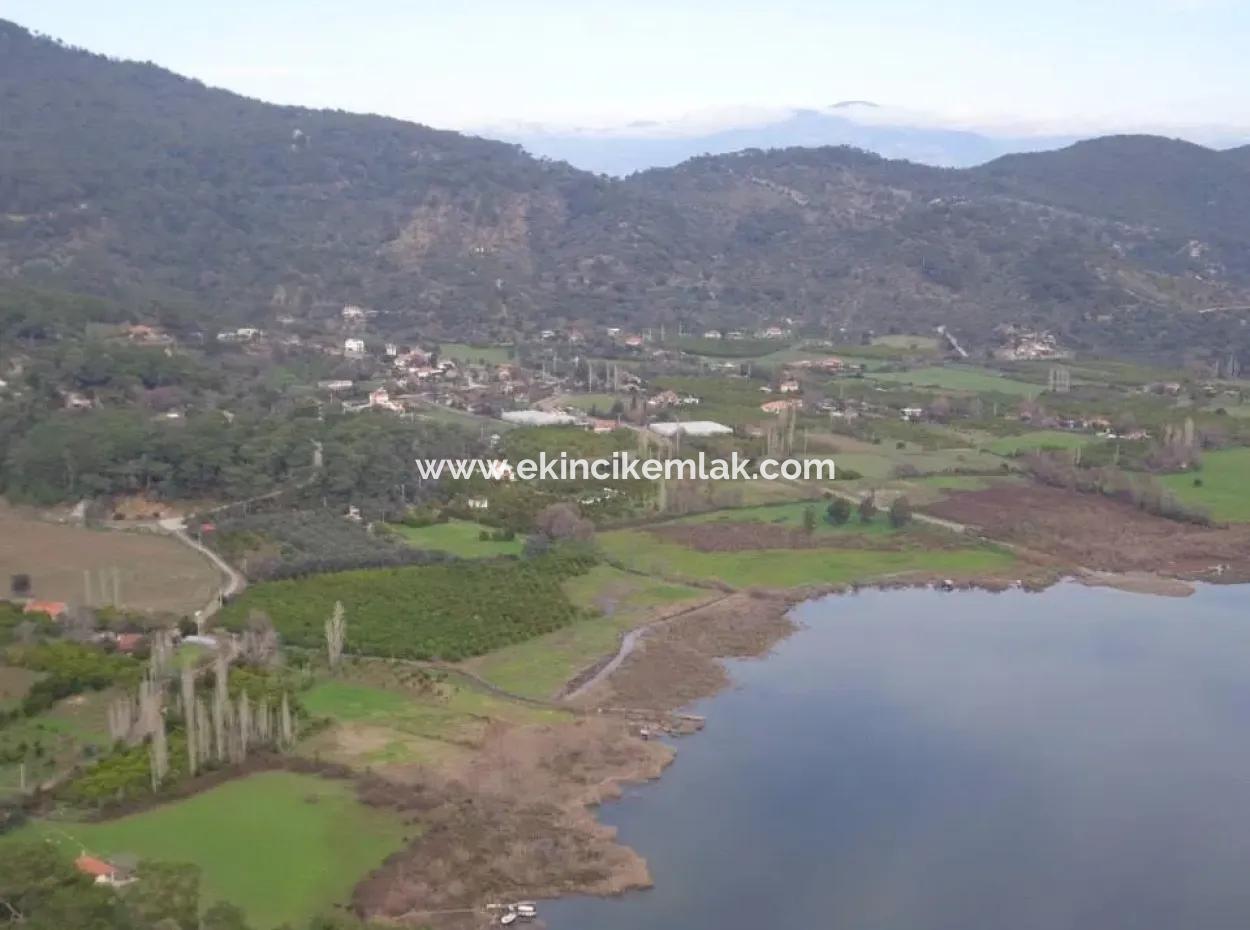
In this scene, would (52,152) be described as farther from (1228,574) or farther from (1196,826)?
(1196,826)

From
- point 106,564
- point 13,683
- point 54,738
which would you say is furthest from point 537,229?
point 54,738

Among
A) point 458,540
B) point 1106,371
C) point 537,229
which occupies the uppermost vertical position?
point 537,229

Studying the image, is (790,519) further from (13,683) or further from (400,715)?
(13,683)

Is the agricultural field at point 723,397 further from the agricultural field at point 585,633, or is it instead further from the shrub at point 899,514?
the agricultural field at point 585,633

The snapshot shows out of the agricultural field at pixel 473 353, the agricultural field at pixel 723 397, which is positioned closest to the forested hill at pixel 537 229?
the agricultural field at pixel 473 353


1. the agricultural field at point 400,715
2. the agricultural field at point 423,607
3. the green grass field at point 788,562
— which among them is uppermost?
the agricultural field at point 423,607

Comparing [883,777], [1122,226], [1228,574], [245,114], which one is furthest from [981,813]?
[245,114]
